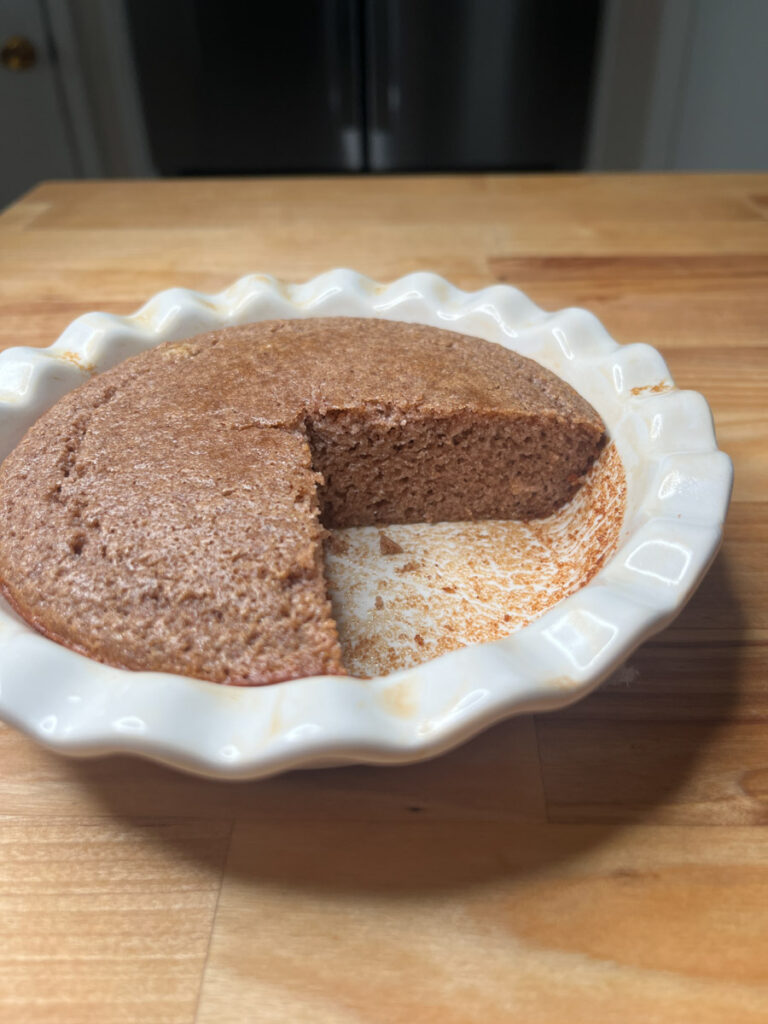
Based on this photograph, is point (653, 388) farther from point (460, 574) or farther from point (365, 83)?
point (365, 83)

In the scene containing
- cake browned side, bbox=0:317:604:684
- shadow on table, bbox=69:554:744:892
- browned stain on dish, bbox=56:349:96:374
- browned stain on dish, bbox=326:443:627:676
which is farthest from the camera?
browned stain on dish, bbox=56:349:96:374

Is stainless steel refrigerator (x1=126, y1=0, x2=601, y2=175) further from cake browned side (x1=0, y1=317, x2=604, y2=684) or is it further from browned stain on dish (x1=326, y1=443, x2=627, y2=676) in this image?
browned stain on dish (x1=326, y1=443, x2=627, y2=676)

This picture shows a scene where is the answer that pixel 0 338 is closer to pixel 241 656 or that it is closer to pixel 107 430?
pixel 107 430

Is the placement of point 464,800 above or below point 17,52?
below

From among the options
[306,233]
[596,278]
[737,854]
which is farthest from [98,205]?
[737,854]

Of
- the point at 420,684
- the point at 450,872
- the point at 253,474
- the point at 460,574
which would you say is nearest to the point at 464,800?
the point at 450,872

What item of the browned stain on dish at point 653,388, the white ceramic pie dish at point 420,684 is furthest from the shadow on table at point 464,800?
the browned stain on dish at point 653,388

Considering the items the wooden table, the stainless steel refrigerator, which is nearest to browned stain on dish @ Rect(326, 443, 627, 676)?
the wooden table
